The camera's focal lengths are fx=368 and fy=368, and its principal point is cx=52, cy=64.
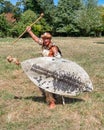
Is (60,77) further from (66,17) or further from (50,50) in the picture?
(66,17)

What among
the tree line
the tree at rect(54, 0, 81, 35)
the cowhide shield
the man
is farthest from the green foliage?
the cowhide shield

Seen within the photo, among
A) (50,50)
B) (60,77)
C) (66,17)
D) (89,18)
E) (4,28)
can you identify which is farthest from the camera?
(66,17)

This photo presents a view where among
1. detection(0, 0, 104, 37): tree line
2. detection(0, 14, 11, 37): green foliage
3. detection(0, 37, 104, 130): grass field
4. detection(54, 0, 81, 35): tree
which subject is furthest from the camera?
detection(54, 0, 81, 35): tree

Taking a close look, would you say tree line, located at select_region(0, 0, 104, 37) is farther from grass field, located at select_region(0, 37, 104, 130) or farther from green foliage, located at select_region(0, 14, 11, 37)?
grass field, located at select_region(0, 37, 104, 130)

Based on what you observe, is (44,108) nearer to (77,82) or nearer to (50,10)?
(77,82)

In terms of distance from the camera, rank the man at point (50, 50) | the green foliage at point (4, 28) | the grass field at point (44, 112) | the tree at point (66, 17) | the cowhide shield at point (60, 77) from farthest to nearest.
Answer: the tree at point (66, 17)
the green foliage at point (4, 28)
the man at point (50, 50)
the cowhide shield at point (60, 77)
the grass field at point (44, 112)

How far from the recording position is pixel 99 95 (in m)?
8.97

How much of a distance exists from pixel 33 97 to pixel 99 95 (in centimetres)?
161

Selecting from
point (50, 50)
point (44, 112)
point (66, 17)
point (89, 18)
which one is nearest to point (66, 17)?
point (66, 17)

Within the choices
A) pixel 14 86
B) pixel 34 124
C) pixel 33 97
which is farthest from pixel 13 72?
pixel 34 124

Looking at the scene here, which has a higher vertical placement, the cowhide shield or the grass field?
the cowhide shield

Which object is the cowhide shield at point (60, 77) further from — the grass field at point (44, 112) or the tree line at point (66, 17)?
the tree line at point (66, 17)

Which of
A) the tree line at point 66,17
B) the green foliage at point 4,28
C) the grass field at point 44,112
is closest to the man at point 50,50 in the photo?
the grass field at point 44,112

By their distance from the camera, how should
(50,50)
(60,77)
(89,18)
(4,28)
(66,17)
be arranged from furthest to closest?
(66,17) < (89,18) < (4,28) < (50,50) < (60,77)
